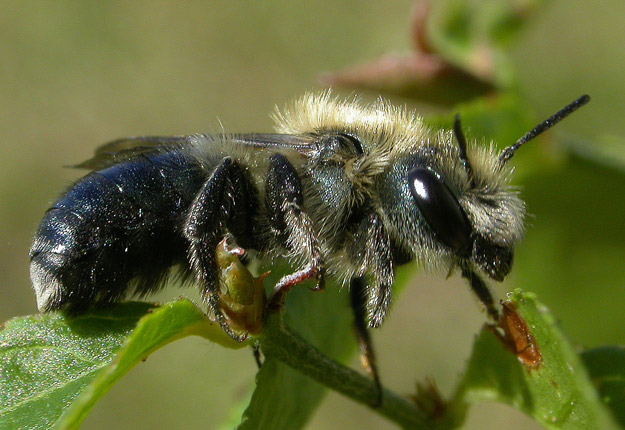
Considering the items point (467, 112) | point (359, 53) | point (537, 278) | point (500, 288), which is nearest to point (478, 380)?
point (467, 112)

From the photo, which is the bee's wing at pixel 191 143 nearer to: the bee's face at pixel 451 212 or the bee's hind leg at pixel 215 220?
the bee's hind leg at pixel 215 220

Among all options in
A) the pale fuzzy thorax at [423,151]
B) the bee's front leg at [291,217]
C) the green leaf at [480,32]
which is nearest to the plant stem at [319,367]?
the bee's front leg at [291,217]

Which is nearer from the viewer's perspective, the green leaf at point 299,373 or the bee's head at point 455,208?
the green leaf at point 299,373

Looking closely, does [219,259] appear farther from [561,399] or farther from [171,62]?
[171,62]

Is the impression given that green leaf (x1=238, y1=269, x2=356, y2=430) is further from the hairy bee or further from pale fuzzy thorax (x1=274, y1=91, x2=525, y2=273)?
pale fuzzy thorax (x1=274, y1=91, x2=525, y2=273)

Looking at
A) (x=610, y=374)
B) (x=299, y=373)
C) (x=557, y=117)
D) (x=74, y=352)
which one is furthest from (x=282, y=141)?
(x=610, y=374)

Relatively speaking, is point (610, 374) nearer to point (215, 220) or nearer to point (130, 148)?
point (215, 220)

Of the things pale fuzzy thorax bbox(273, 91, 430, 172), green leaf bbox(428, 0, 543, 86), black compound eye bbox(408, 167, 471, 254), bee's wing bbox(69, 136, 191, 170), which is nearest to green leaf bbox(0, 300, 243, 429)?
bee's wing bbox(69, 136, 191, 170)
